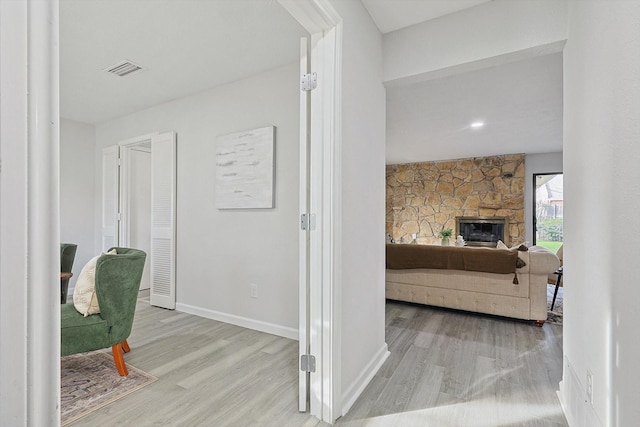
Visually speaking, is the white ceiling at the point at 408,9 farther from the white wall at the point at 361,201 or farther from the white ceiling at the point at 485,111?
the white ceiling at the point at 485,111

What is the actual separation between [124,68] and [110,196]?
2.21 m

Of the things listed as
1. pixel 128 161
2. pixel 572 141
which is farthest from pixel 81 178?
pixel 572 141

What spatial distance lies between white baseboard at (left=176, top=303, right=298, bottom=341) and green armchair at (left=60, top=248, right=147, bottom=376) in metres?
1.08

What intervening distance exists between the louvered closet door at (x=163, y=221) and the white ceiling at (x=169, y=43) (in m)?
0.62

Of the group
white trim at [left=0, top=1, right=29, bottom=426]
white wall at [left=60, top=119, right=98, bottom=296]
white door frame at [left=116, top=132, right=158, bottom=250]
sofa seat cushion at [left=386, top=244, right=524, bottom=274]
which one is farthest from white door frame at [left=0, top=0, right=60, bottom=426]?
white wall at [left=60, top=119, right=98, bottom=296]

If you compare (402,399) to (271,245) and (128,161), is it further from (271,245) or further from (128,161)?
(128,161)

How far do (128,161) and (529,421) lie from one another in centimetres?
491

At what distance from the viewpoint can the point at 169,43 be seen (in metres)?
2.42

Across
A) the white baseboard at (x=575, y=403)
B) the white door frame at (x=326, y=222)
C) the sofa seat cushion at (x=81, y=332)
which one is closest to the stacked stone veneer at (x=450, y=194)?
the white baseboard at (x=575, y=403)

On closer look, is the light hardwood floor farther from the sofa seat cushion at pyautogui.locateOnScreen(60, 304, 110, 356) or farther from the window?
the window

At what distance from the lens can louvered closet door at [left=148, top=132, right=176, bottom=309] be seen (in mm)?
3539

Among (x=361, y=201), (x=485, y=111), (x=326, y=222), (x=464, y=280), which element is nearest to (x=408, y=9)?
(x=361, y=201)

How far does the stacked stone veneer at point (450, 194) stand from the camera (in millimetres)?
6533

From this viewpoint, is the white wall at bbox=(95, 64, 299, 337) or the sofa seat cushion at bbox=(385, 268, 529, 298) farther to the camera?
the sofa seat cushion at bbox=(385, 268, 529, 298)
